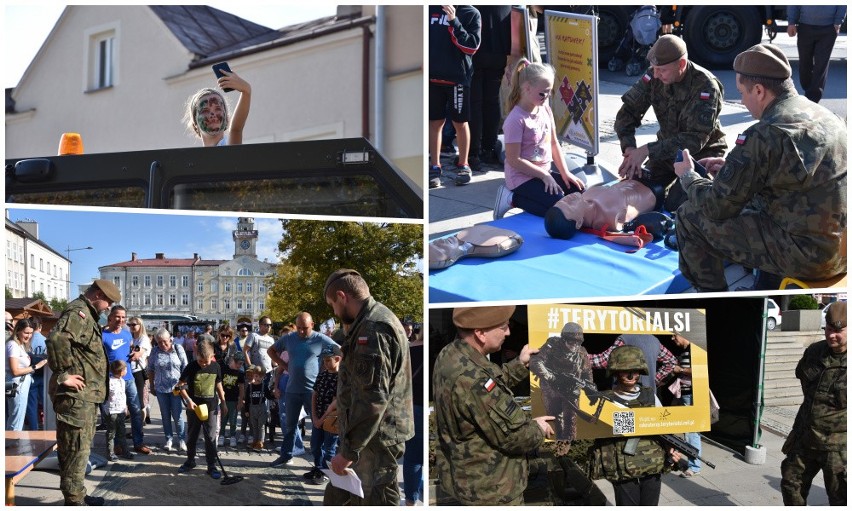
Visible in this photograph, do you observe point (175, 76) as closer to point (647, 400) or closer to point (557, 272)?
point (557, 272)

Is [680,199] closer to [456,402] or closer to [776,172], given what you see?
[776,172]

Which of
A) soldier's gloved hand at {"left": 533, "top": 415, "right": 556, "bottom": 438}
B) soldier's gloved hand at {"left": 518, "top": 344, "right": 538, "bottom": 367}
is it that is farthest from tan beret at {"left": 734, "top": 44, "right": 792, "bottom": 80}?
soldier's gloved hand at {"left": 533, "top": 415, "right": 556, "bottom": 438}

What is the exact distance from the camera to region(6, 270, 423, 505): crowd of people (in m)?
4.49

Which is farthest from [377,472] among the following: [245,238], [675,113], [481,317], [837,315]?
[675,113]

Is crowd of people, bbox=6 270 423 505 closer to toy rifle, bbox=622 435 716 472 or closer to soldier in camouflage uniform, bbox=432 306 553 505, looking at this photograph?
soldier in camouflage uniform, bbox=432 306 553 505

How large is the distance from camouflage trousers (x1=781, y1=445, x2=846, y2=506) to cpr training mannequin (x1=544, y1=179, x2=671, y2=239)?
147 centimetres

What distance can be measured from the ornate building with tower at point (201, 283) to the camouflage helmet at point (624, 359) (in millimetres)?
1737

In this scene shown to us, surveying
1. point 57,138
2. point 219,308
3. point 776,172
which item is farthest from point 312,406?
point 57,138

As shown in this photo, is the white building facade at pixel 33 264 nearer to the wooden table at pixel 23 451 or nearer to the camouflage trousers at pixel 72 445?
the camouflage trousers at pixel 72 445

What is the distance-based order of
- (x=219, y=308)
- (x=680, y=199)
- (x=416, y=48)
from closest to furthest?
(x=219, y=308), (x=680, y=199), (x=416, y=48)

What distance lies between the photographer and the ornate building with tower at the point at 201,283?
4.79 m

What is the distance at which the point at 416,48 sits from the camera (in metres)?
7.46

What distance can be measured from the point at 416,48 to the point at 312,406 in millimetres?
3211

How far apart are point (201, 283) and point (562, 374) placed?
5.90 feet
